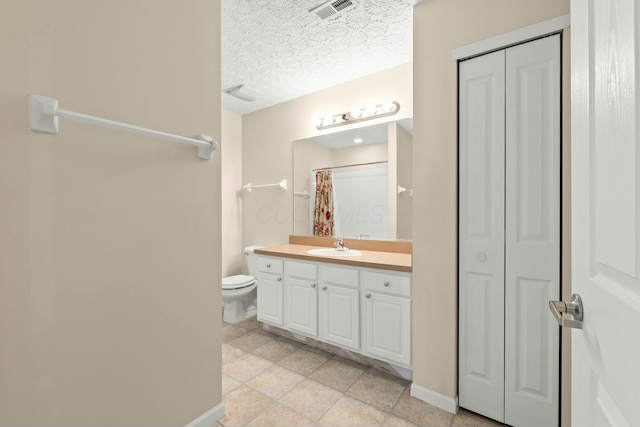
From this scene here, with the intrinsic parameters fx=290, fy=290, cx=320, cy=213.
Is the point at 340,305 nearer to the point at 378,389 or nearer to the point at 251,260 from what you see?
the point at 378,389

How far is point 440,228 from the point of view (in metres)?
1.69

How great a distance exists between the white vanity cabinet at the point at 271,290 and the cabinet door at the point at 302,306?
90mm

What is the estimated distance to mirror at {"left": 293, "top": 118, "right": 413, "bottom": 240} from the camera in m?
2.45

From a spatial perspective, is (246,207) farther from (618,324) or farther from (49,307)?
(618,324)

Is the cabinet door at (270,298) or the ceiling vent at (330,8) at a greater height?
the ceiling vent at (330,8)

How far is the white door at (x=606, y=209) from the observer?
1.38 feet

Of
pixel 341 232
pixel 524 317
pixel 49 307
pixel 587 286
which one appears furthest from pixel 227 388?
pixel 587 286

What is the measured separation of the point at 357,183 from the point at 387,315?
1.26 m

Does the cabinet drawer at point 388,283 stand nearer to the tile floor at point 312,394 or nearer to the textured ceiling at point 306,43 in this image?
the tile floor at point 312,394

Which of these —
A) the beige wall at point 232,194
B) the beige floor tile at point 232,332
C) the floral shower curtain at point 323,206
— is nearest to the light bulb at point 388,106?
the floral shower curtain at point 323,206

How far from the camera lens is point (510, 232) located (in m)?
1.51

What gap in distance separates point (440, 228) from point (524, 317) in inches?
23.6

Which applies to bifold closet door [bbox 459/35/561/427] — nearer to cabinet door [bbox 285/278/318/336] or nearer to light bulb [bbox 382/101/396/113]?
light bulb [bbox 382/101/396/113]

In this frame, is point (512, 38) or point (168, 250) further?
point (512, 38)
